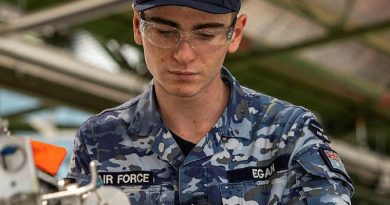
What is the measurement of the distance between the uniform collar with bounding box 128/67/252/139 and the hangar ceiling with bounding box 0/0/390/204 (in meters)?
4.33

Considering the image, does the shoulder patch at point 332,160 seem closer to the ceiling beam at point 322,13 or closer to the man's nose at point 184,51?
the man's nose at point 184,51

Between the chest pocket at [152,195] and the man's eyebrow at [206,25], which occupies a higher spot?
the man's eyebrow at [206,25]

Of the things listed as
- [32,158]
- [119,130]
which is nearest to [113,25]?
[119,130]

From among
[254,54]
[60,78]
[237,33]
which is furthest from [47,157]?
[254,54]

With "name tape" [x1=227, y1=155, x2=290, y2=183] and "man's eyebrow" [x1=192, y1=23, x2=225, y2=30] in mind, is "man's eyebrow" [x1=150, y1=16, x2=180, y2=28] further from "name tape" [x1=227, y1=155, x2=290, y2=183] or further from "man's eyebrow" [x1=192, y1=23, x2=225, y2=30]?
"name tape" [x1=227, y1=155, x2=290, y2=183]

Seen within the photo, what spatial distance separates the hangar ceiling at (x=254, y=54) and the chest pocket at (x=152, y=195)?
4.49 metres

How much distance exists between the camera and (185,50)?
9.39 ft

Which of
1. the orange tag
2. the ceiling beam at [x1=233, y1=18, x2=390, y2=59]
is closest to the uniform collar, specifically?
the orange tag

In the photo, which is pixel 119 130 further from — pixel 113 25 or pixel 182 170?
pixel 113 25

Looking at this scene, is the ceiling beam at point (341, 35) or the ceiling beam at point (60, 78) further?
the ceiling beam at point (341, 35)

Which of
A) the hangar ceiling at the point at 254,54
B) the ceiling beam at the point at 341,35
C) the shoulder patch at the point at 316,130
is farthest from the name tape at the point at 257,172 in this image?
the ceiling beam at the point at 341,35

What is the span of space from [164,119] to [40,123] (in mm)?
10986

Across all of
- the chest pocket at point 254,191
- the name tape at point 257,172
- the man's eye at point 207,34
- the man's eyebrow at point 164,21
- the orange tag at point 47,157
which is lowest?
the chest pocket at point 254,191

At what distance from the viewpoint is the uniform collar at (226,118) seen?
121 inches
